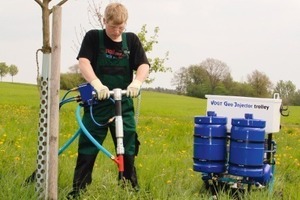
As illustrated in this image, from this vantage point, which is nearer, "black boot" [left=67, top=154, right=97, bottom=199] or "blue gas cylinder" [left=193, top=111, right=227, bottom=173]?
"black boot" [left=67, top=154, right=97, bottom=199]

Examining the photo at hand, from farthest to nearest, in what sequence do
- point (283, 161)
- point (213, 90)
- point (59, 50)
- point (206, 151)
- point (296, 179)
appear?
point (213, 90) < point (283, 161) < point (296, 179) < point (206, 151) < point (59, 50)

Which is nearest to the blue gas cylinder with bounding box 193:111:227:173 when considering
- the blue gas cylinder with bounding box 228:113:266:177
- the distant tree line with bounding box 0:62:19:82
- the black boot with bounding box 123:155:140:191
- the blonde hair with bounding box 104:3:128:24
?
the blue gas cylinder with bounding box 228:113:266:177

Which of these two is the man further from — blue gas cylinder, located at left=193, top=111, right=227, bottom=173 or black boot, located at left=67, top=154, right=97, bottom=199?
blue gas cylinder, located at left=193, top=111, right=227, bottom=173

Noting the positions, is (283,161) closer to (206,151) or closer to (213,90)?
(206,151)

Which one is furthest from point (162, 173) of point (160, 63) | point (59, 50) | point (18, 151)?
point (160, 63)

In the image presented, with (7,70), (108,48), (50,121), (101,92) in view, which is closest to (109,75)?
(108,48)

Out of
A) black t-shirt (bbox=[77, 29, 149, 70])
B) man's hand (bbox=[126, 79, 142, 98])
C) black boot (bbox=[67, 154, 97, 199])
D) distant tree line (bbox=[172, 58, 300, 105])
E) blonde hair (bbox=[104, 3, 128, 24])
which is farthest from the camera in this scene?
distant tree line (bbox=[172, 58, 300, 105])

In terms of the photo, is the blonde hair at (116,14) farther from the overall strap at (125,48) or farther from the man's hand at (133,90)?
the man's hand at (133,90)

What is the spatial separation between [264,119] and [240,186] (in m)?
0.70

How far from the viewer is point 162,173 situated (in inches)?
212

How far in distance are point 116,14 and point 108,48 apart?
35 cm

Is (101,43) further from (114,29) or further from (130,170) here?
(130,170)

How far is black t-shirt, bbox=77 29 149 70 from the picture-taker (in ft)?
13.7

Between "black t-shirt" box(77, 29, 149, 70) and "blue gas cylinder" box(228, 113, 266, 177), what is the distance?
41.7 inches
